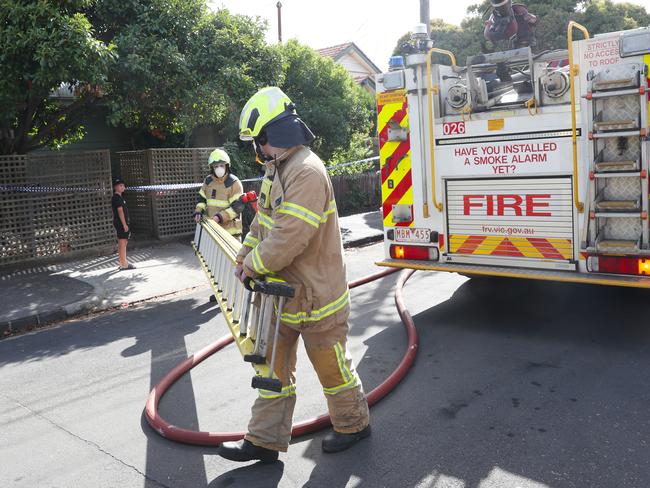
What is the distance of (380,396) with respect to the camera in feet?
14.3

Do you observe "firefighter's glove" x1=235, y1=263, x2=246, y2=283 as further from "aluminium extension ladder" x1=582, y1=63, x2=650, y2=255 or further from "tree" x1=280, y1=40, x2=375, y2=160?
"tree" x1=280, y1=40, x2=375, y2=160

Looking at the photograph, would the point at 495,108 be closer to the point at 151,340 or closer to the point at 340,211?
the point at 151,340

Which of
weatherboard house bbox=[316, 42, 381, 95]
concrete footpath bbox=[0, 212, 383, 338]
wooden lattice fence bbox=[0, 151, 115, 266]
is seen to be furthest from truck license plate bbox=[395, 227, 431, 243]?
weatherboard house bbox=[316, 42, 381, 95]

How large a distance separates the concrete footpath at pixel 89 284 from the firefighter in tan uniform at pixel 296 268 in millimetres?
4627

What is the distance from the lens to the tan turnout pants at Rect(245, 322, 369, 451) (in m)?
3.60

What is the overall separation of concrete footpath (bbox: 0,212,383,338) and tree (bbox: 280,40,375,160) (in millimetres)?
5486

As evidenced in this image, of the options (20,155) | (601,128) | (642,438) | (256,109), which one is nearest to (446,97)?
(601,128)

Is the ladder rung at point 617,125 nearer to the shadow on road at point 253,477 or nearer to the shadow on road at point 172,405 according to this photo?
the shadow on road at point 253,477

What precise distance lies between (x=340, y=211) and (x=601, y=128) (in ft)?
42.8

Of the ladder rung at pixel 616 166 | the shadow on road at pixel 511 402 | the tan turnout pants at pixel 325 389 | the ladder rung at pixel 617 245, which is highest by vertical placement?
the ladder rung at pixel 616 166

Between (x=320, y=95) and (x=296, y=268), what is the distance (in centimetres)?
1347

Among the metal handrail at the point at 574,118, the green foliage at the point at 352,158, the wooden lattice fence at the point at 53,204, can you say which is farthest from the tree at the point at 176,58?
the green foliage at the point at 352,158

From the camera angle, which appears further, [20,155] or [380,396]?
[20,155]

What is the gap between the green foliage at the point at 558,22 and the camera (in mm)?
18484
